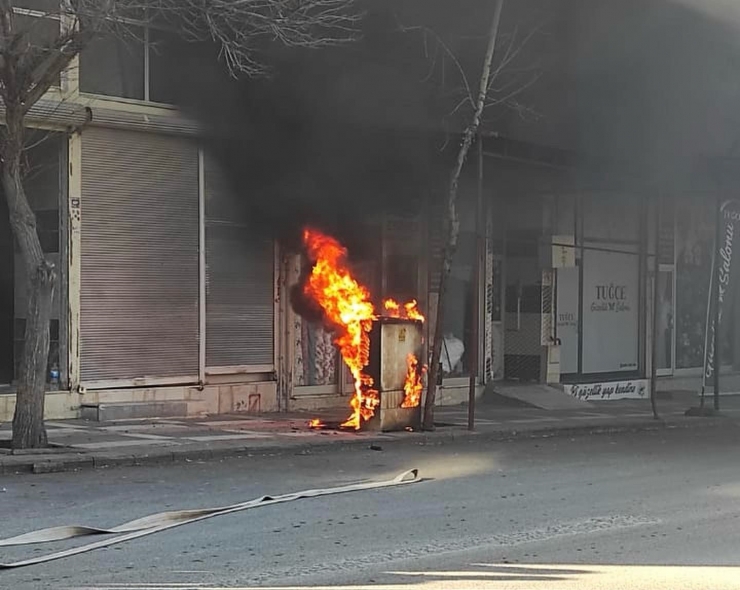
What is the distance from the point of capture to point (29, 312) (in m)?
11.3

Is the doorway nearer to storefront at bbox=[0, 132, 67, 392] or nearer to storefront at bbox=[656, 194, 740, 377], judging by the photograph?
storefront at bbox=[656, 194, 740, 377]

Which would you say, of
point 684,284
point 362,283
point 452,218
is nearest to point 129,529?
point 452,218

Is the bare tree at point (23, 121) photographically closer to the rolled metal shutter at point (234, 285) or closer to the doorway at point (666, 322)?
the rolled metal shutter at point (234, 285)

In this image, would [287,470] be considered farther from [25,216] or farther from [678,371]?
[678,371]

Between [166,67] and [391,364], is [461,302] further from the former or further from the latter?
[166,67]

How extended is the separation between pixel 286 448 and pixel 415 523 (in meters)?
4.68

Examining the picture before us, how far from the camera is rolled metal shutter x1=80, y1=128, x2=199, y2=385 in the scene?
1438 centimetres

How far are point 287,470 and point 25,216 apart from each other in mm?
3814

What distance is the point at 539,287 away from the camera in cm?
2028

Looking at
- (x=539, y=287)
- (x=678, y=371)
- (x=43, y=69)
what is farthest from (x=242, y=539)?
(x=678, y=371)

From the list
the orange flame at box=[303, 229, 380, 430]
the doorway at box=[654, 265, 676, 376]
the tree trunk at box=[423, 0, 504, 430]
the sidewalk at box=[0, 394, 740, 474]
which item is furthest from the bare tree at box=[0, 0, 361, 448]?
the doorway at box=[654, 265, 676, 376]

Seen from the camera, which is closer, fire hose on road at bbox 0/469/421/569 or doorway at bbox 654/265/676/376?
fire hose on road at bbox 0/469/421/569

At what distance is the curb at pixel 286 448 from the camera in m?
10.6

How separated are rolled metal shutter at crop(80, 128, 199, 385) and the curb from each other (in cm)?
319
